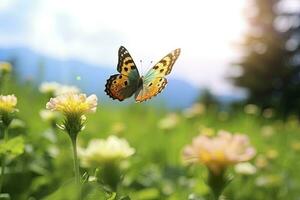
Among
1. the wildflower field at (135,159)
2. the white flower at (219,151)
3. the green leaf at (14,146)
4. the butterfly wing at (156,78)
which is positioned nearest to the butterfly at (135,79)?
the butterfly wing at (156,78)

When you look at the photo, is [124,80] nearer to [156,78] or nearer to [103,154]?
[156,78]

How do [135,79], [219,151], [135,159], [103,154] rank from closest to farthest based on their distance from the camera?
[219,151] → [103,154] → [135,79] → [135,159]

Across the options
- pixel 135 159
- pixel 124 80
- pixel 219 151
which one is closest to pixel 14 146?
pixel 124 80

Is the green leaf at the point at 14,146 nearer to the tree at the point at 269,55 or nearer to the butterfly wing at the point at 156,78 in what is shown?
the butterfly wing at the point at 156,78

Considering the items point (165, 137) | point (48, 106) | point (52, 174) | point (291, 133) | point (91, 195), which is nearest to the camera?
point (91, 195)

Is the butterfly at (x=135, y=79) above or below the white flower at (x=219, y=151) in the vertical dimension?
above

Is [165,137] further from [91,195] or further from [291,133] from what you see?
[91,195]

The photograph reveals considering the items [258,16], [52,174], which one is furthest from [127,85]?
[258,16]
